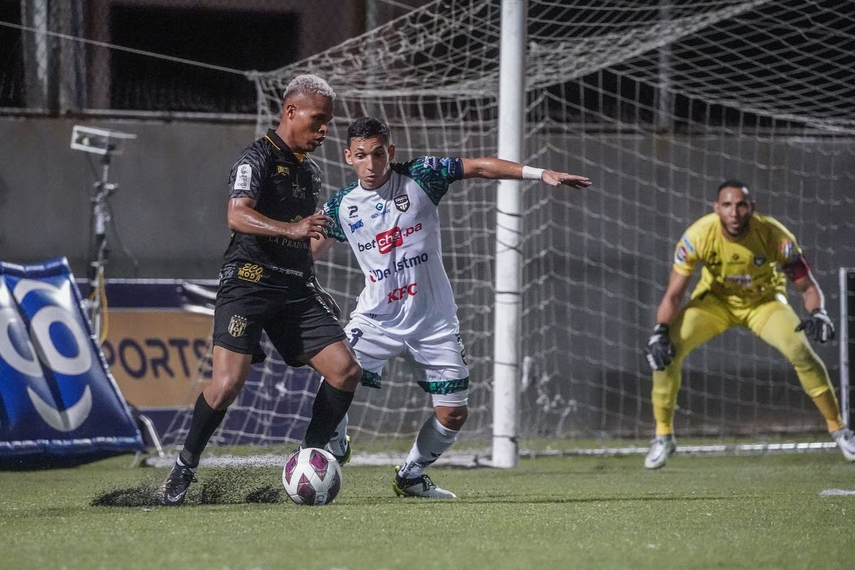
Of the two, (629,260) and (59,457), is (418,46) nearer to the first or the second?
(629,260)

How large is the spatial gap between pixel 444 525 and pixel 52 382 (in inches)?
168

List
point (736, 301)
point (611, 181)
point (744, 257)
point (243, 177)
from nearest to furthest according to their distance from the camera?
point (243, 177) → point (744, 257) → point (736, 301) → point (611, 181)

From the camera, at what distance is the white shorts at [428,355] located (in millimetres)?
6184

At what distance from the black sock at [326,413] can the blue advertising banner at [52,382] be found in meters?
2.97

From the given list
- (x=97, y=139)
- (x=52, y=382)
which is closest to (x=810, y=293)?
(x=52, y=382)

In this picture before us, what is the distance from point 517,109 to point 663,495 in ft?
10.2

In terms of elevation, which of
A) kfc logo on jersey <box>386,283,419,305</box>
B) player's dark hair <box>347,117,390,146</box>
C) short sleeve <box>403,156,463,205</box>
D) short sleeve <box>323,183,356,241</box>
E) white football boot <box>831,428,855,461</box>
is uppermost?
player's dark hair <box>347,117,390,146</box>

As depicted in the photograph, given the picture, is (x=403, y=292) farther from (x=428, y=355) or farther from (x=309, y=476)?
(x=309, y=476)

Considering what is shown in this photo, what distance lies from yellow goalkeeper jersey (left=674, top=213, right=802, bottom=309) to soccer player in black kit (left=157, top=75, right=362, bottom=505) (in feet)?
11.7

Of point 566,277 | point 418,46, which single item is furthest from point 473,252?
point 418,46

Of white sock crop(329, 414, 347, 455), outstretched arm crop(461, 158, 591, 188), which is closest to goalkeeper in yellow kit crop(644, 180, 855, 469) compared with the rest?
white sock crop(329, 414, 347, 455)

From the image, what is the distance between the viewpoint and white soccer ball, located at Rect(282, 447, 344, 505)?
5.47 m

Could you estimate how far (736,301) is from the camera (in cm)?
864

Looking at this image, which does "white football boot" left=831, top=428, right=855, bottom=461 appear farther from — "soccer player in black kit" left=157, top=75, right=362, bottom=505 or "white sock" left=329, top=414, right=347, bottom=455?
"soccer player in black kit" left=157, top=75, right=362, bottom=505
